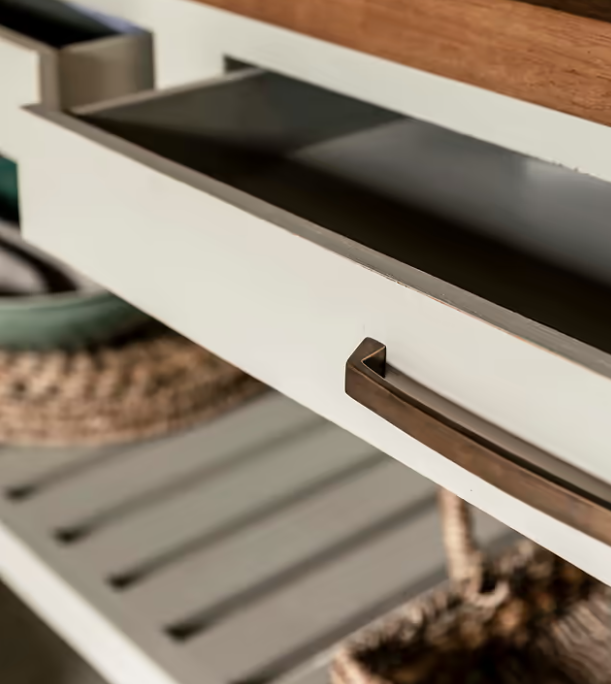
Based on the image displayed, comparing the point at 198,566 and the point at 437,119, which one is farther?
the point at 198,566

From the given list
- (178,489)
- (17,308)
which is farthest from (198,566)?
(17,308)

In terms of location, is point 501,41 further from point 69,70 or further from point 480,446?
point 69,70

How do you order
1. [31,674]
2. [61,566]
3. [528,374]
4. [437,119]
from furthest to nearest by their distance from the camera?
[31,674] → [61,566] → [437,119] → [528,374]

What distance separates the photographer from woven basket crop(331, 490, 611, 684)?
634mm

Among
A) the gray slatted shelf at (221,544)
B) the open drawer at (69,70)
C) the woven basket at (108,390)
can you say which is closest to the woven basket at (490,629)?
the gray slatted shelf at (221,544)

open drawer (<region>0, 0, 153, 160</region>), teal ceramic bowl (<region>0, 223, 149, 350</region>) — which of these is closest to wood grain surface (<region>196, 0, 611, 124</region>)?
open drawer (<region>0, 0, 153, 160</region>)

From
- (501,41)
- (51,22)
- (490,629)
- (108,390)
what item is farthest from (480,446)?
(51,22)

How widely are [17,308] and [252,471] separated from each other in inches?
10.2

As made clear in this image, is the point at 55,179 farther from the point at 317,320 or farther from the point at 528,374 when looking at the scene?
the point at 528,374

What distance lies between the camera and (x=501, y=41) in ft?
1.61

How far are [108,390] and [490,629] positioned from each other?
1.29 feet

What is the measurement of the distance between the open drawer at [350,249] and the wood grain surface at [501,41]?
0.12 m

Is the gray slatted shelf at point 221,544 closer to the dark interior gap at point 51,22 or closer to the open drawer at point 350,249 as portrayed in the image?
the open drawer at point 350,249

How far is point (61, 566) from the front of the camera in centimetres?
75
